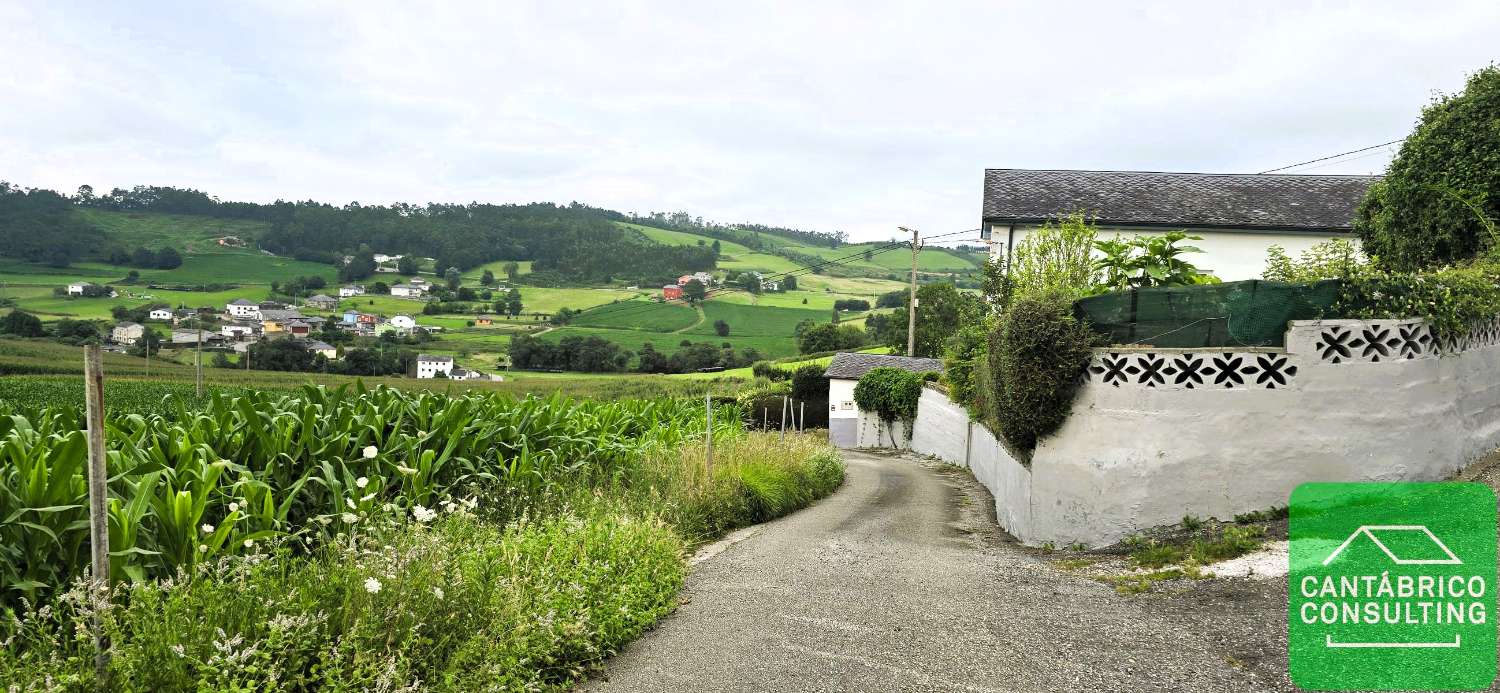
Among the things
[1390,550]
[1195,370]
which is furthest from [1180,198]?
[1390,550]

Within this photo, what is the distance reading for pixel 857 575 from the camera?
8.07m

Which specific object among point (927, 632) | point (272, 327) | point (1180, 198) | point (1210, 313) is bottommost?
point (272, 327)

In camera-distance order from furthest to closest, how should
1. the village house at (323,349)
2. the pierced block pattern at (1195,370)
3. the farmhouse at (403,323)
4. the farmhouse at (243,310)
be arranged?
the farmhouse at (243,310) → the farmhouse at (403,323) → the village house at (323,349) → the pierced block pattern at (1195,370)

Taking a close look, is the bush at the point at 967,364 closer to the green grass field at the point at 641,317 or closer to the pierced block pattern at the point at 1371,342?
the pierced block pattern at the point at 1371,342

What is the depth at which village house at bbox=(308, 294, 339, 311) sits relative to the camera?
6650 centimetres

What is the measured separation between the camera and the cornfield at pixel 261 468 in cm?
498

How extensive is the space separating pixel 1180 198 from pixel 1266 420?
1901 cm

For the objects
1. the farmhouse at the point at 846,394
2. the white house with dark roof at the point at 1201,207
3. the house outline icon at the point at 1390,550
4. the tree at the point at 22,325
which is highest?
the white house with dark roof at the point at 1201,207

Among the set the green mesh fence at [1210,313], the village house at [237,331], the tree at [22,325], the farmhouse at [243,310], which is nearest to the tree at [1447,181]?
the green mesh fence at [1210,313]

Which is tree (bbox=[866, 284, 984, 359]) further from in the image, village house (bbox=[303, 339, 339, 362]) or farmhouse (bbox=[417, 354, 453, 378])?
village house (bbox=[303, 339, 339, 362])

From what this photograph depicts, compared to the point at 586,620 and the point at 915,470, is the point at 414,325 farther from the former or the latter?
the point at 586,620

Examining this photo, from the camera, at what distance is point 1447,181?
50.0 feet

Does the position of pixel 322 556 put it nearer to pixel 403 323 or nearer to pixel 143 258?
pixel 403 323

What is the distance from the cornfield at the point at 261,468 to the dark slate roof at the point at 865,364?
2594 cm
